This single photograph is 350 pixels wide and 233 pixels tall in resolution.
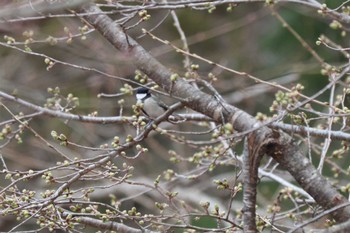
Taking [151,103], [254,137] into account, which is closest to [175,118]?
[254,137]

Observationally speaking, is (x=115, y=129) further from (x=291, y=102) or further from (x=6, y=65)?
(x=291, y=102)

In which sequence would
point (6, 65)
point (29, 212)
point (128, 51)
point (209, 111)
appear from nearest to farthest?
point (29, 212), point (209, 111), point (128, 51), point (6, 65)

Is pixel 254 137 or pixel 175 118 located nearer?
pixel 254 137

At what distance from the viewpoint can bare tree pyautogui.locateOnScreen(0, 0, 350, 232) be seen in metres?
3.26

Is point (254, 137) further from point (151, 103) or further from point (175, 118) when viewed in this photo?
point (151, 103)

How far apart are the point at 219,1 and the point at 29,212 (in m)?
1.25

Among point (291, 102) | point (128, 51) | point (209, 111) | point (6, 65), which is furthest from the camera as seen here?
point (6, 65)

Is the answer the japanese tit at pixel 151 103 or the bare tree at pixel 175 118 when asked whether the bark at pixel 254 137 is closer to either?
the bare tree at pixel 175 118

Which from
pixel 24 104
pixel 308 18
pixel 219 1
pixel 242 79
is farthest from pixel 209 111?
pixel 308 18

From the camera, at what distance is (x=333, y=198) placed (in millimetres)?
3307

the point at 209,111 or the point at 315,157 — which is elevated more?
the point at 315,157

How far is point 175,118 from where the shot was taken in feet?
12.2

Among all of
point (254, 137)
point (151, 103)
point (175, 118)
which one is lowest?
point (254, 137)

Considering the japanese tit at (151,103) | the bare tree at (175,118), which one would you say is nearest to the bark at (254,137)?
the bare tree at (175,118)
